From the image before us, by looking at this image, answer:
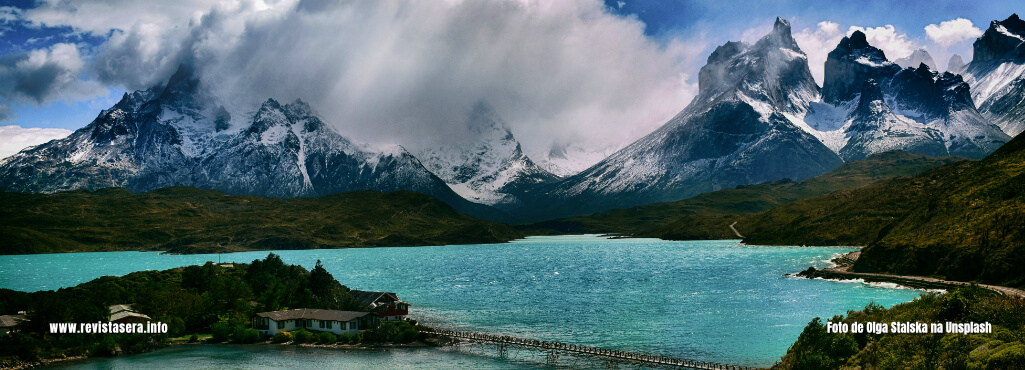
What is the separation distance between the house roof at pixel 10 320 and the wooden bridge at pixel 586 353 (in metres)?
59.2

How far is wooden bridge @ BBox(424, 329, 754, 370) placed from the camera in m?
82.6

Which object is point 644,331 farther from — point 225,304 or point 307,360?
point 225,304

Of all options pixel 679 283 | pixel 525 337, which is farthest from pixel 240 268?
pixel 679 283

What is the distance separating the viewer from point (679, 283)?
173m

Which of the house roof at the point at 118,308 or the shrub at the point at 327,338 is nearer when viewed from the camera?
the shrub at the point at 327,338

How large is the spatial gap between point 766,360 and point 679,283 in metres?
89.9

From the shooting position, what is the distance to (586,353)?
90125mm

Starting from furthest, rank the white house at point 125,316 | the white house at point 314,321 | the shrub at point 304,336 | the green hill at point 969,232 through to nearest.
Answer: the green hill at point 969,232, the white house at point 314,321, the shrub at point 304,336, the white house at point 125,316

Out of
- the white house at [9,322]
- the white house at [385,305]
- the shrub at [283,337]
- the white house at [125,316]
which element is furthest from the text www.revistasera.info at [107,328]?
the white house at [385,305]

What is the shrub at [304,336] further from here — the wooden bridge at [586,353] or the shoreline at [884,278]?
the shoreline at [884,278]

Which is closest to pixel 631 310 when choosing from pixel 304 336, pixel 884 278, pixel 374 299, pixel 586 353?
pixel 586 353

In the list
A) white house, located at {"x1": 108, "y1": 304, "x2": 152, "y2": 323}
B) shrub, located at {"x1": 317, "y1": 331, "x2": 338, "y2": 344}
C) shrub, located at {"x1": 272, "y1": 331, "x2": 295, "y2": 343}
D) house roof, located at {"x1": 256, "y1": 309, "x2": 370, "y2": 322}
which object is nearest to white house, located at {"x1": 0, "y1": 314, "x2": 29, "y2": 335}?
white house, located at {"x1": 108, "y1": 304, "x2": 152, "y2": 323}

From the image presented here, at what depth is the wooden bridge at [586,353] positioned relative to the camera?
8259cm

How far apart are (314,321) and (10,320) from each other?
4252cm
